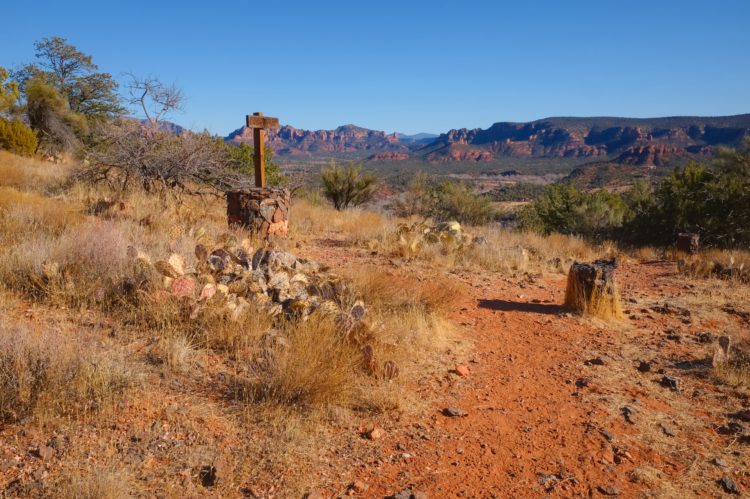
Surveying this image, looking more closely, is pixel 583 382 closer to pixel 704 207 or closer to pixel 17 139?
pixel 704 207

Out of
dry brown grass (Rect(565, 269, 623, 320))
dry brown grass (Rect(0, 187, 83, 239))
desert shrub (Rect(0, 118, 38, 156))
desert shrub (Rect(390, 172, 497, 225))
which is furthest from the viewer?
desert shrub (Rect(390, 172, 497, 225))

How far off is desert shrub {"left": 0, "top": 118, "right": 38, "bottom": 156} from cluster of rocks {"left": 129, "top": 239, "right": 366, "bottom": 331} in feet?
42.9

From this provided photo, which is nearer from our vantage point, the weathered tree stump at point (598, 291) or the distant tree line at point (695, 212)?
the weathered tree stump at point (598, 291)

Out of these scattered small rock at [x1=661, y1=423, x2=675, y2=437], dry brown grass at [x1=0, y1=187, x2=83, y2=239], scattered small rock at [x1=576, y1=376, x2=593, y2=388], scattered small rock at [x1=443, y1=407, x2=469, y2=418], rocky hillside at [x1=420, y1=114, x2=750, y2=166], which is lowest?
scattered small rock at [x1=661, y1=423, x2=675, y2=437]

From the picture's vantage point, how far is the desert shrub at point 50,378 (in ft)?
9.21

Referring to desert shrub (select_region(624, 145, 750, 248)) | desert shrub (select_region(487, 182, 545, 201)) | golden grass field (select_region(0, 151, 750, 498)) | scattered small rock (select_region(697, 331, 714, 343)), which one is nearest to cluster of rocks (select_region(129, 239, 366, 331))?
golden grass field (select_region(0, 151, 750, 498))

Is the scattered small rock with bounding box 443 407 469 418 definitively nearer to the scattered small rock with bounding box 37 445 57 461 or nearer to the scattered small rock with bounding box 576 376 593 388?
the scattered small rock with bounding box 576 376 593 388

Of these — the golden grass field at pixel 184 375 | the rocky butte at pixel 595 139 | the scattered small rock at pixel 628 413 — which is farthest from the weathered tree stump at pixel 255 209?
the rocky butte at pixel 595 139

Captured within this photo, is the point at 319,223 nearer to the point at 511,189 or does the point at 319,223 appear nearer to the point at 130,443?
the point at 130,443

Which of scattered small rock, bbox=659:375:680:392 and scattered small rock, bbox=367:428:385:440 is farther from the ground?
scattered small rock, bbox=367:428:385:440

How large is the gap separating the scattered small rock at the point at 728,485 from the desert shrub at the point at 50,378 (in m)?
3.49

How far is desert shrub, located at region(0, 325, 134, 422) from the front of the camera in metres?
2.81

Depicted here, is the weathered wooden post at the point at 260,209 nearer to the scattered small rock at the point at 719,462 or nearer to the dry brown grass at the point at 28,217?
the dry brown grass at the point at 28,217

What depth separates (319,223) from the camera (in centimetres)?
1080
